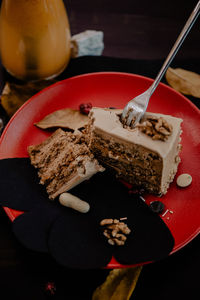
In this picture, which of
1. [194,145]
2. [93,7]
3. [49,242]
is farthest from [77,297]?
[93,7]

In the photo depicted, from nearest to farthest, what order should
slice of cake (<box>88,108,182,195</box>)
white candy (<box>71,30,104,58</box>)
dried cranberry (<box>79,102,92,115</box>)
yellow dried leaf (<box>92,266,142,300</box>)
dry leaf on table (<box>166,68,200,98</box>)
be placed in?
yellow dried leaf (<box>92,266,142,300</box>) < slice of cake (<box>88,108,182,195</box>) < dried cranberry (<box>79,102,92,115</box>) < dry leaf on table (<box>166,68,200,98</box>) < white candy (<box>71,30,104,58</box>)

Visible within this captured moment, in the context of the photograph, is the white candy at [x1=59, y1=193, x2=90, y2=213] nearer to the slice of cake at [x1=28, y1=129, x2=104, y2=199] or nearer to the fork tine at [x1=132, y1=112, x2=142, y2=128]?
the slice of cake at [x1=28, y1=129, x2=104, y2=199]

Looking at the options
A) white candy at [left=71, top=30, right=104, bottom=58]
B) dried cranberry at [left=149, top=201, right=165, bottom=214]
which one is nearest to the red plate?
dried cranberry at [left=149, top=201, right=165, bottom=214]

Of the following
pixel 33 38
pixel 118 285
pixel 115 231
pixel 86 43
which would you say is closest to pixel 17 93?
pixel 33 38

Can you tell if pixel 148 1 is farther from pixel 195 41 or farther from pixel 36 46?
pixel 36 46

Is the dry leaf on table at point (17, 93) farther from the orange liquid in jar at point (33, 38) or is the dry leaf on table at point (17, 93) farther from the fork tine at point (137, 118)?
the fork tine at point (137, 118)

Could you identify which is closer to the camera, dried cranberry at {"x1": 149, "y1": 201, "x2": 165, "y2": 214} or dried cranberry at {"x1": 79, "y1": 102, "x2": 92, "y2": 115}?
dried cranberry at {"x1": 149, "y1": 201, "x2": 165, "y2": 214}
